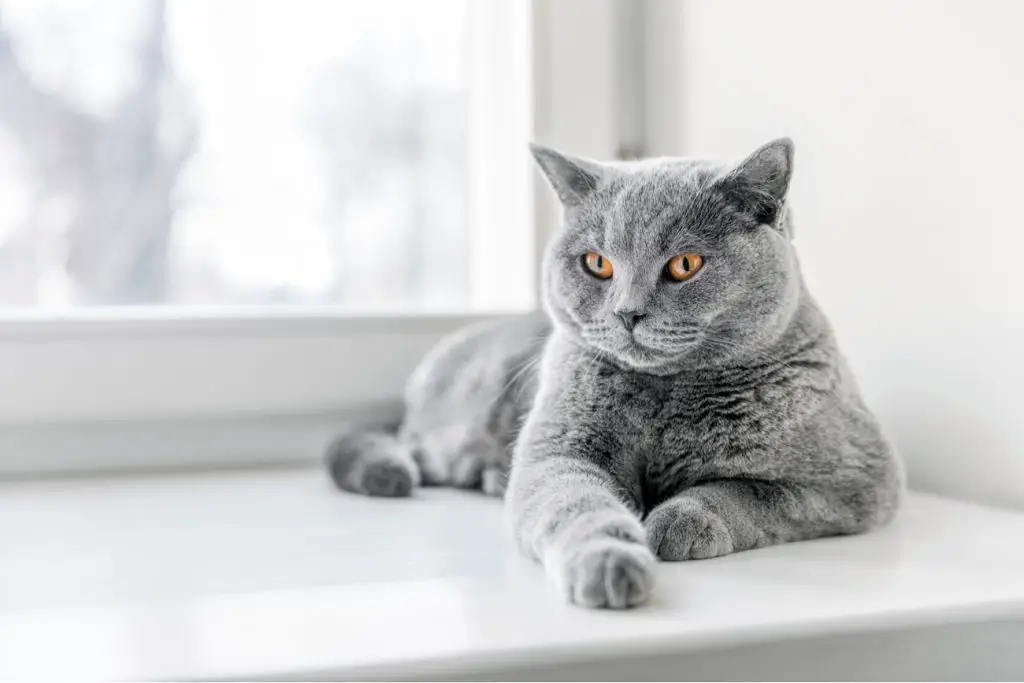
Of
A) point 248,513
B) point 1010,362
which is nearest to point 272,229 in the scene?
point 248,513

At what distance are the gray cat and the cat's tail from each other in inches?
12.4

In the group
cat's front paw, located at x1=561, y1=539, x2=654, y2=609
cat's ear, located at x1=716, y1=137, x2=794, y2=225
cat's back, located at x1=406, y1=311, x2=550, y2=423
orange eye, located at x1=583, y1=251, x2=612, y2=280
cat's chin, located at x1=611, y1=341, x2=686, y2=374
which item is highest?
cat's ear, located at x1=716, y1=137, x2=794, y2=225

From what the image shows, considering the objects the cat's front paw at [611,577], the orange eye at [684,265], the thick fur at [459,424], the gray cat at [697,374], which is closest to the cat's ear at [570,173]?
the gray cat at [697,374]

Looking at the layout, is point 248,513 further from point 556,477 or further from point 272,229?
point 272,229

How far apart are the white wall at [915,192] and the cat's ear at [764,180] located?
12.0 inches

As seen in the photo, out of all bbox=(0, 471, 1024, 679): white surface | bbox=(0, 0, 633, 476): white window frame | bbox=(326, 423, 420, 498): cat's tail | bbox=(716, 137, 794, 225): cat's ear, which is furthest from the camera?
bbox=(0, 0, 633, 476): white window frame

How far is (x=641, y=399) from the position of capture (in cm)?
109

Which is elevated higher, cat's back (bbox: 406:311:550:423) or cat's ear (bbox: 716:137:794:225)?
cat's ear (bbox: 716:137:794:225)

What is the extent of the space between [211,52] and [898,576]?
1.39 meters

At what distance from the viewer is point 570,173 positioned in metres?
1.15

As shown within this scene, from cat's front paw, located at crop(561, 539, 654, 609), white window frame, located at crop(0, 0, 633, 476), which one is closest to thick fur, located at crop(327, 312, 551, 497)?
white window frame, located at crop(0, 0, 633, 476)

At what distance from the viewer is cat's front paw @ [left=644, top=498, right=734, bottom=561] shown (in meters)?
0.92

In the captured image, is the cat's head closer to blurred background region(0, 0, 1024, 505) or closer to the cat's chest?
the cat's chest

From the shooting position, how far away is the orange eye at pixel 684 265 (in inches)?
40.8
